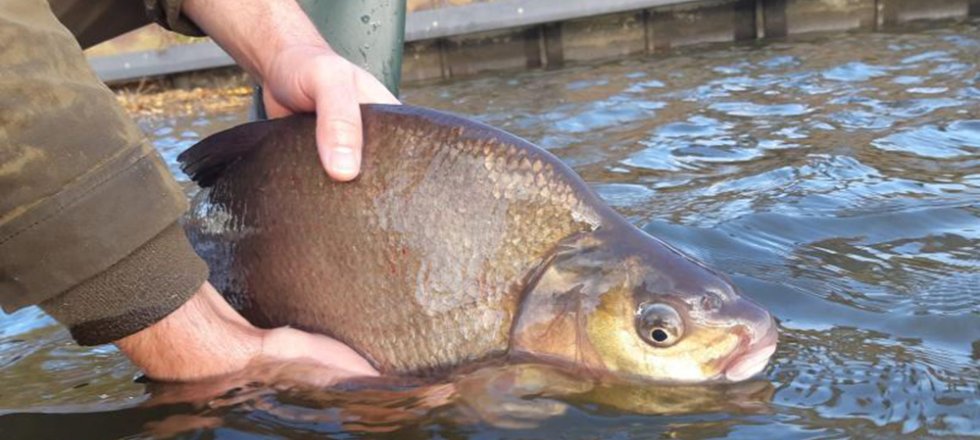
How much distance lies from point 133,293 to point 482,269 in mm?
829

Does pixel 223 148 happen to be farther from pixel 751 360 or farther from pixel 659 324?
Answer: pixel 751 360

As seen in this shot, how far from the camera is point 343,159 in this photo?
9.22ft

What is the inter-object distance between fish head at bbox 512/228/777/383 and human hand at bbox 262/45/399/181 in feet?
1.89

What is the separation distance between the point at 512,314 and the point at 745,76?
690 centimetres

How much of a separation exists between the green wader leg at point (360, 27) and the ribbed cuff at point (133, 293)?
1642 millimetres

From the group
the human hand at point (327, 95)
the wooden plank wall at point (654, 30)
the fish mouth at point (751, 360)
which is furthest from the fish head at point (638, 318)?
the wooden plank wall at point (654, 30)

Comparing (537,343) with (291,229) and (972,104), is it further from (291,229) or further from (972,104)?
(972,104)

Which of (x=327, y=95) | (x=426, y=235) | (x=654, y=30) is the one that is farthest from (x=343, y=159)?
(x=654, y=30)

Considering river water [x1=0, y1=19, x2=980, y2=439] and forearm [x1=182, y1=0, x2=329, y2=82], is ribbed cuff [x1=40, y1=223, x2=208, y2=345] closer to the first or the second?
river water [x1=0, y1=19, x2=980, y2=439]

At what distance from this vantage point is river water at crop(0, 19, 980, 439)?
8.48ft

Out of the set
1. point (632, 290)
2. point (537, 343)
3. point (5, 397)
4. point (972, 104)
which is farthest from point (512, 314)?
point (972, 104)

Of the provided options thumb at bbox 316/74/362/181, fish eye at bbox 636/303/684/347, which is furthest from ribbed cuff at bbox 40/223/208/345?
fish eye at bbox 636/303/684/347

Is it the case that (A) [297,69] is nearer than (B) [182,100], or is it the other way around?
(A) [297,69]

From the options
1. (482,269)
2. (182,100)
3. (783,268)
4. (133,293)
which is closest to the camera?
(133,293)
